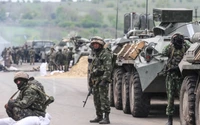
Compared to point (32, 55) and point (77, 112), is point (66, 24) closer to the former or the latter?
point (32, 55)

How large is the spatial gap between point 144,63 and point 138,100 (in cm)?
90

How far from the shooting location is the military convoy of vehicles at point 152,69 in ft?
48.4

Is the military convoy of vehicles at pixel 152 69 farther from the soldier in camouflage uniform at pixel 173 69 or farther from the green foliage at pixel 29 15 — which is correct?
the green foliage at pixel 29 15

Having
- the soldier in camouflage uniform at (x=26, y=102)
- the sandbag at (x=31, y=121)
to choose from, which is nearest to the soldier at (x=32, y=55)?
the sandbag at (x=31, y=121)

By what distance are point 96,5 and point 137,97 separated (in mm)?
121613

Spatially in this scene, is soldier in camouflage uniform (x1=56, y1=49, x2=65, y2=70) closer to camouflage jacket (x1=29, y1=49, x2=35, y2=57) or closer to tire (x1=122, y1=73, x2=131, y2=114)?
camouflage jacket (x1=29, y1=49, x2=35, y2=57)

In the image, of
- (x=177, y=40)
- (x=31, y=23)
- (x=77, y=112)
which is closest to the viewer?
(x=177, y=40)

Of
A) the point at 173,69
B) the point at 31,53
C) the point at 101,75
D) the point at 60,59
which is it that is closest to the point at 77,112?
the point at 101,75

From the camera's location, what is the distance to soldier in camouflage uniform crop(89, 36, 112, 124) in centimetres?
1684

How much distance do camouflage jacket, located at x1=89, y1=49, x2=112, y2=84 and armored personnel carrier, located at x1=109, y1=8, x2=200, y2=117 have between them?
40.2 inches

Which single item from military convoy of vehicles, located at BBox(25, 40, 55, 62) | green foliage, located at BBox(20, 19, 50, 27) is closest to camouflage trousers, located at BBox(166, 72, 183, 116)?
military convoy of vehicles, located at BBox(25, 40, 55, 62)

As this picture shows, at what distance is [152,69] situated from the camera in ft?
57.0

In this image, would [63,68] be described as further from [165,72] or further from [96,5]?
[96,5]

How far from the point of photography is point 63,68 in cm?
4831
